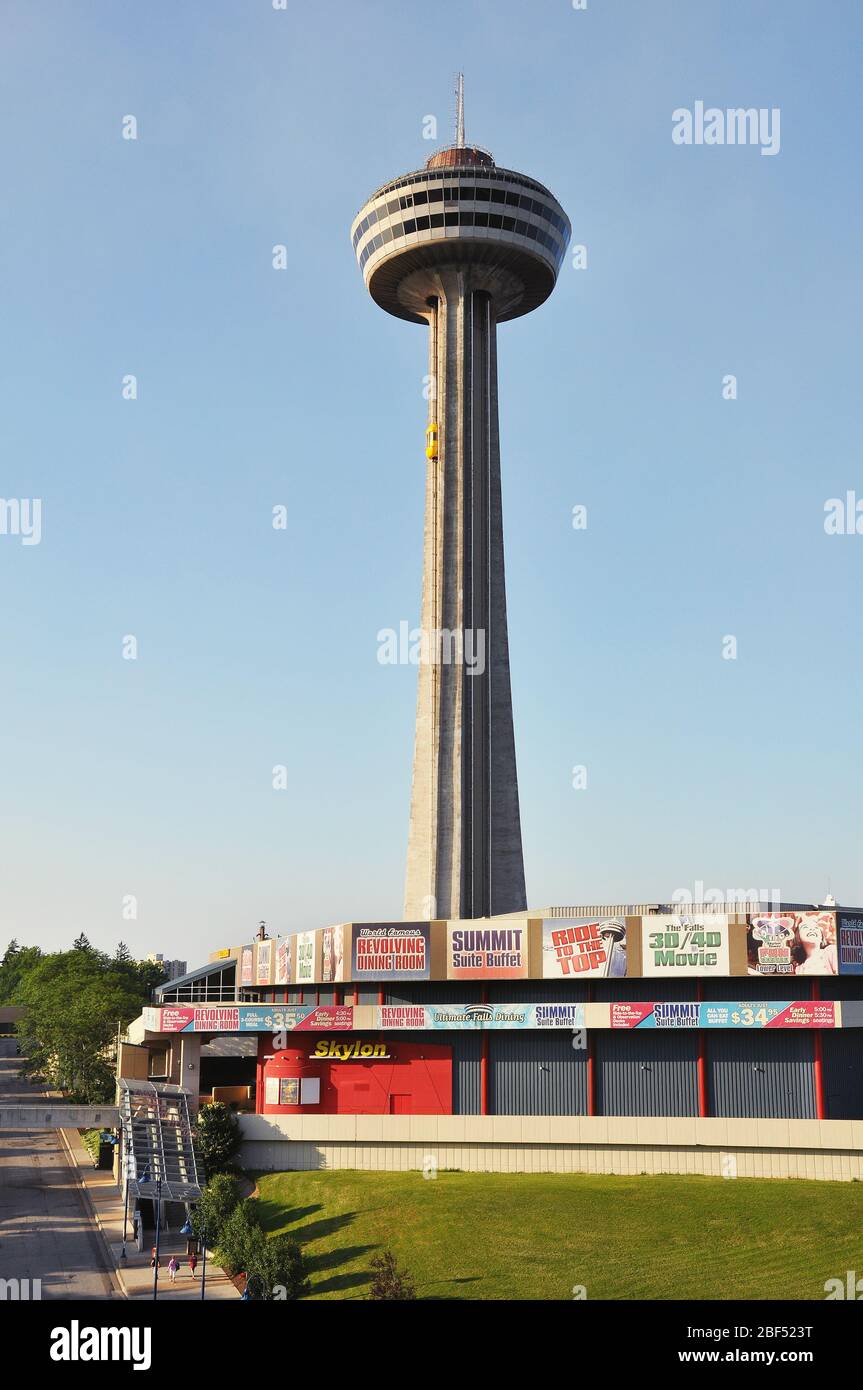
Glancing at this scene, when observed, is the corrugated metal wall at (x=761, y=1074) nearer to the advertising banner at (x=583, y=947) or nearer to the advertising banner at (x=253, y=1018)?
the advertising banner at (x=583, y=947)

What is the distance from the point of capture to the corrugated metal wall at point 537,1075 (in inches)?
2876

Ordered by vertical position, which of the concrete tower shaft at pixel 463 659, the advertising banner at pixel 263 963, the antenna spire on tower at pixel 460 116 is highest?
the antenna spire on tower at pixel 460 116

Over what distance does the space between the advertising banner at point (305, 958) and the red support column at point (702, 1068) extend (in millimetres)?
25050

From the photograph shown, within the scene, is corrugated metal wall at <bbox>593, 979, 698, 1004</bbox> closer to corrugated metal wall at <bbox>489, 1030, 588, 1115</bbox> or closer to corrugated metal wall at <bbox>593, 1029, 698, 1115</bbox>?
corrugated metal wall at <bbox>593, 1029, 698, 1115</bbox>

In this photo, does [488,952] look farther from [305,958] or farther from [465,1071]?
[305,958]

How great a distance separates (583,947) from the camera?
241 ft

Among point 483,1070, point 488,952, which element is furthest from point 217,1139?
point 488,952

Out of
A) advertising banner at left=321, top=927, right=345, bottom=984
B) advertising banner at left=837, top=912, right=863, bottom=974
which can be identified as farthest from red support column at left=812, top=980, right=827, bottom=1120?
advertising banner at left=321, top=927, right=345, bottom=984

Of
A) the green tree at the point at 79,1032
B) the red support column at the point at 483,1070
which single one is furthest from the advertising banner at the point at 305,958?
the green tree at the point at 79,1032

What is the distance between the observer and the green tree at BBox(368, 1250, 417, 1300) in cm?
5000
